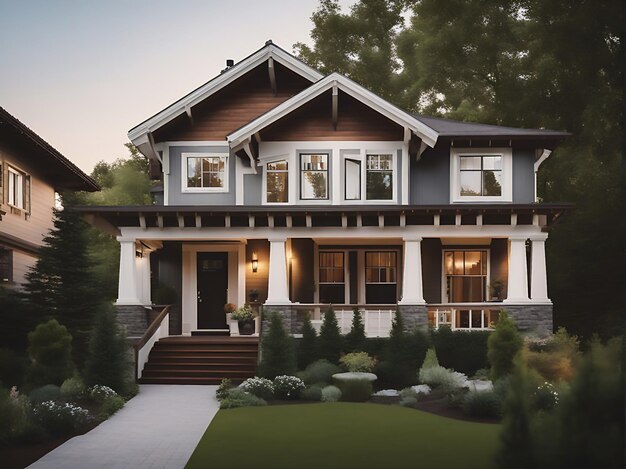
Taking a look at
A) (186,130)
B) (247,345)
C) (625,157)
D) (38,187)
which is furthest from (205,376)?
(625,157)

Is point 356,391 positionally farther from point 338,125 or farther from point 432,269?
point 338,125

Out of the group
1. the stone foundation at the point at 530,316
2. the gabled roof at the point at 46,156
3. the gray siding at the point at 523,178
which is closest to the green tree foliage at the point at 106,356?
the gabled roof at the point at 46,156

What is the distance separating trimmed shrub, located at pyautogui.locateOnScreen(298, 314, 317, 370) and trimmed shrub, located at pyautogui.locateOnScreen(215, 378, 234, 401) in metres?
2.05

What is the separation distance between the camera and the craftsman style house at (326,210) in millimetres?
21172

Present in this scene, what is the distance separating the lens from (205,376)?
63.9 feet

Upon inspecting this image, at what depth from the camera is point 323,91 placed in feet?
71.5

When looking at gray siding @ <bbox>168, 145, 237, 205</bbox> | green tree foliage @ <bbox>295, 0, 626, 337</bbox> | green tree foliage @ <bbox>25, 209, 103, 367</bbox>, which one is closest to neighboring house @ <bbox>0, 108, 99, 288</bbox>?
green tree foliage @ <bbox>25, 209, 103, 367</bbox>

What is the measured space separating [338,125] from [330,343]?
21.8 ft

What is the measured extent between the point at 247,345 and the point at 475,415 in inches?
309

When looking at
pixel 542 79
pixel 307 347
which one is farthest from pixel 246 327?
pixel 542 79

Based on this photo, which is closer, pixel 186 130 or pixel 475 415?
pixel 475 415

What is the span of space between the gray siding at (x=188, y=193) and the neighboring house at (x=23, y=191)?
4.08 m

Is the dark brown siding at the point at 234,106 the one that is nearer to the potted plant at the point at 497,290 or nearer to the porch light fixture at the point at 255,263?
the porch light fixture at the point at 255,263

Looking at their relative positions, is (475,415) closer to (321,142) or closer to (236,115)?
(321,142)
